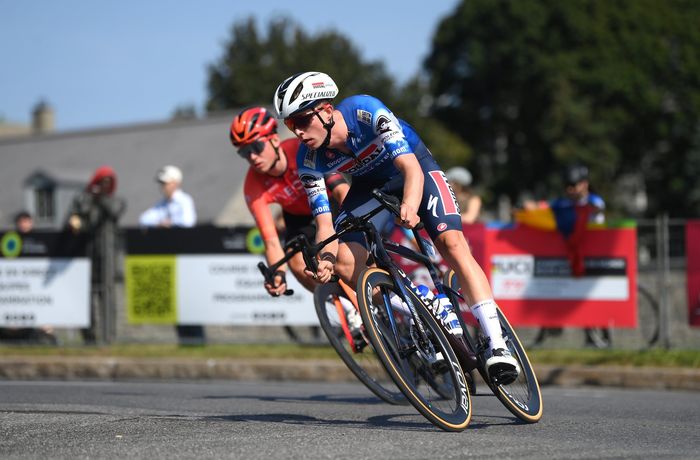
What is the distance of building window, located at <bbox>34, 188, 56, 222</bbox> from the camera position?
58.2 metres

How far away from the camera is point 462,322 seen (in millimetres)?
6863

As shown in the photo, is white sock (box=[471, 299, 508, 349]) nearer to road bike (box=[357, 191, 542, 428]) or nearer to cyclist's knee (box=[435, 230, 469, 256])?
road bike (box=[357, 191, 542, 428])

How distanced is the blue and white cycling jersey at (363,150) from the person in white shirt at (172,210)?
754 centimetres

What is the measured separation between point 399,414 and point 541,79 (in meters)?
54.7

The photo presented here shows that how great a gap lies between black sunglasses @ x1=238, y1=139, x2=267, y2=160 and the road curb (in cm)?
378

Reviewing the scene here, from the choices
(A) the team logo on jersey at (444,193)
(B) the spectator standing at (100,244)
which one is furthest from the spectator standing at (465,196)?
(A) the team logo on jersey at (444,193)

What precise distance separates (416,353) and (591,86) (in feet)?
181

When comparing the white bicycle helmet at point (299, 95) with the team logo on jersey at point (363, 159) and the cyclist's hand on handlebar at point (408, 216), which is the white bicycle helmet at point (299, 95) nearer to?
the team logo on jersey at point (363, 159)

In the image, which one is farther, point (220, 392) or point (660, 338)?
point (660, 338)

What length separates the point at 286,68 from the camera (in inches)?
3076

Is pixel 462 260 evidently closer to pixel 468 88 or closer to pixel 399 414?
pixel 399 414

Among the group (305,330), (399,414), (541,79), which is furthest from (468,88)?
(399,414)

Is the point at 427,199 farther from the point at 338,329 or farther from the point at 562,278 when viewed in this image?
the point at 562,278

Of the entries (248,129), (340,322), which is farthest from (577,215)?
(340,322)
